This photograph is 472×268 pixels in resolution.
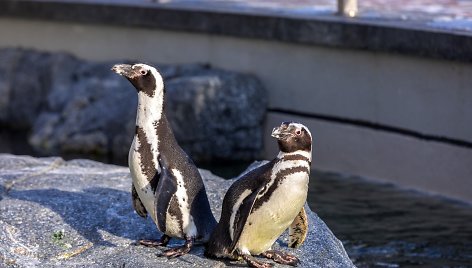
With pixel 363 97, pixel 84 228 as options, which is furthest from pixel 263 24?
pixel 84 228

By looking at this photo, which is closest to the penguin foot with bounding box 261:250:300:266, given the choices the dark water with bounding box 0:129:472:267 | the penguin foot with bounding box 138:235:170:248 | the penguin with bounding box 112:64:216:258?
the penguin with bounding box 112:64:216:258

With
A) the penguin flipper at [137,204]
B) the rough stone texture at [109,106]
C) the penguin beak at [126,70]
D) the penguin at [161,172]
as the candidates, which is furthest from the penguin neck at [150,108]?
the rough stone texture at [109,106]

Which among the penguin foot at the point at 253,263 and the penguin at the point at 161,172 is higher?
the penguin at the point at 161,172

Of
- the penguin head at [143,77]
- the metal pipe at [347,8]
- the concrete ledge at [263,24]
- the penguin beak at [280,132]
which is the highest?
the penguin head at [143,77]

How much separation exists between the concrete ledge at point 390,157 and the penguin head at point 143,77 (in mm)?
3275

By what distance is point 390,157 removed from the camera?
7.86 meters

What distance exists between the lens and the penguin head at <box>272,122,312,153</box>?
4.31 metres

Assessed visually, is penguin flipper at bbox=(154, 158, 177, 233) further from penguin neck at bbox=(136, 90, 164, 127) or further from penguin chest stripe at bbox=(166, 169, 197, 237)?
penguin neck at bbox=(136, 90, 164, 127)

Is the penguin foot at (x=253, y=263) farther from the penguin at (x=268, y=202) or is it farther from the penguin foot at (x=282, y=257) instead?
the penguin foot at (x=282, y=257)

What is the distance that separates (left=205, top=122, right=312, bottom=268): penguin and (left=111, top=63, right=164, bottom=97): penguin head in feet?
1.94

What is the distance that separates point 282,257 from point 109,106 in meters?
4.87

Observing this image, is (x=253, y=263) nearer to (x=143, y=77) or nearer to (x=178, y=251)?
(x=178, y=251)

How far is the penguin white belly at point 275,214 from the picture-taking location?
4332 mm

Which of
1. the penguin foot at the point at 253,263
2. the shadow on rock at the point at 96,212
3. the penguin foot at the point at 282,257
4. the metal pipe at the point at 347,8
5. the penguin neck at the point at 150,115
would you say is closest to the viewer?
the penguin foot at the point at 253,263
